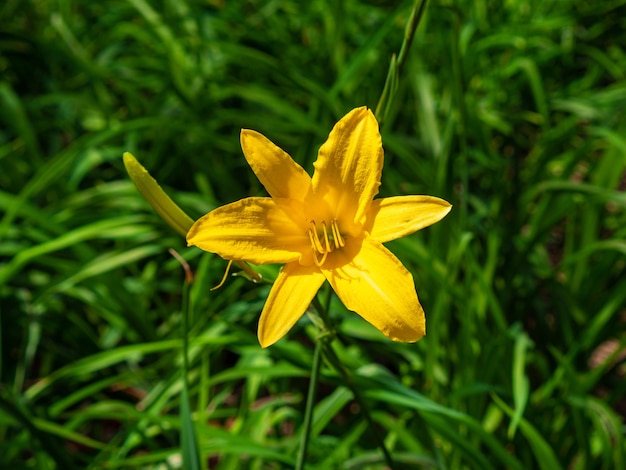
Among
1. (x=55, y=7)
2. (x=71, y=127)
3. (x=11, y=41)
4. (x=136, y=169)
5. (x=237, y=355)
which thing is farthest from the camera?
(x=55, y=7)

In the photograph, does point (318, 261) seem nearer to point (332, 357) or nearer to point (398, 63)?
point (332, 357)

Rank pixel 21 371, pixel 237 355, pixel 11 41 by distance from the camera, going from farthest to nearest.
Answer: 1. pixel 11 41
2. pixel 237 355
3. pixel 21 371

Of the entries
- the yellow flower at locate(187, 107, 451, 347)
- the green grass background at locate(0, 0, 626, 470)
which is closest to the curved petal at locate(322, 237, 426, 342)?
the yellow flower at locate(187, 107, 451, 347)

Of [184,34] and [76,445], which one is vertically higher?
[184,34]

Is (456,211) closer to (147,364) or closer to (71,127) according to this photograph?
(147,364)

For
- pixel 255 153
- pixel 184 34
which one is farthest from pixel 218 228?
pixel 184 34

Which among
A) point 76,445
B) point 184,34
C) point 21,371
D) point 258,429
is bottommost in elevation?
point 76,445

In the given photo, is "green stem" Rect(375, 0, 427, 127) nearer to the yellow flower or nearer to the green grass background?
the yellow flower
